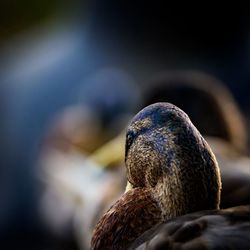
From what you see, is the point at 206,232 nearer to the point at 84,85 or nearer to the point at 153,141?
the point at 153,141

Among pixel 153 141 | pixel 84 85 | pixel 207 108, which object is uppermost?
pixel 153 141

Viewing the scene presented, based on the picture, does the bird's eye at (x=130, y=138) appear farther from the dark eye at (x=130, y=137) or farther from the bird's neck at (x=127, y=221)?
the bird's neck at (x=127, y=221)

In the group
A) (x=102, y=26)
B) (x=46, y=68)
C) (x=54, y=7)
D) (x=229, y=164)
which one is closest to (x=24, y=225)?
(x=46, y=68)

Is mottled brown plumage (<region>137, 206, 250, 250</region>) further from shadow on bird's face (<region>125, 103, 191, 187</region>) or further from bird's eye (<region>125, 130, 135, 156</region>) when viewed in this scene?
bird's eye (<region>125, 130, 135, 156</region>)

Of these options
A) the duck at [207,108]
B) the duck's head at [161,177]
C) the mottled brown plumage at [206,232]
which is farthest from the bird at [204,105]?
the mottled brown plumage at [206,232]

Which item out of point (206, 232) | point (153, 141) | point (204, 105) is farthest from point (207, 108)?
point (206, 232)

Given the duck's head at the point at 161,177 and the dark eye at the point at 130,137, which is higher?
the dark eye at the point at 130,137
